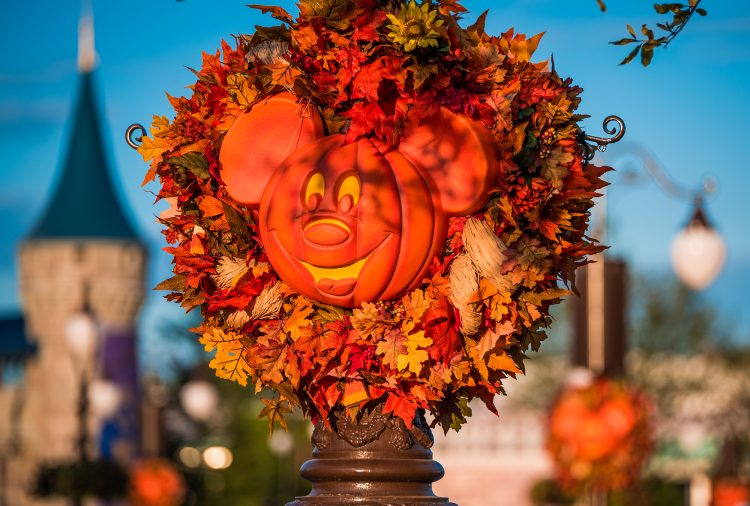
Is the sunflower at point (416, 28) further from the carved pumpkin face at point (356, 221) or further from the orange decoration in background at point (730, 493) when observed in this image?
the orange decoration in background at point (730, 493)

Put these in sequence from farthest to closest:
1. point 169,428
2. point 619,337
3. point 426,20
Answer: point 169,428 → point 619,337 → point 426,20

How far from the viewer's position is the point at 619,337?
13898 millimetres

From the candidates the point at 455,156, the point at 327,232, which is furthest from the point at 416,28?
the point at 327,232

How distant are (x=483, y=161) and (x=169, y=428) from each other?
58.2 meters

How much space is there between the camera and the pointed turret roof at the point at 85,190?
66562 millimetres

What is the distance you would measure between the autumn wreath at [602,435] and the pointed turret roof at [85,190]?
51832 millimetres

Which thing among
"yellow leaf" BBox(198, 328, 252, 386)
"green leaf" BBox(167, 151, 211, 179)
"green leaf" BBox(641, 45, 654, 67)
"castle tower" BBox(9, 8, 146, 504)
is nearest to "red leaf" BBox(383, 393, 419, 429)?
"yellow leaf" BBox(198, 328, 252, 386)

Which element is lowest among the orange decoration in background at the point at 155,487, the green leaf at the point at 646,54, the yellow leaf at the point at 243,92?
the orange decoration in background at the point at 155,487

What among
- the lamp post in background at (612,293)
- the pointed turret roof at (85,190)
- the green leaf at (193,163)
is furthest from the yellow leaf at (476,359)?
the pointed turret roof at (85,190)

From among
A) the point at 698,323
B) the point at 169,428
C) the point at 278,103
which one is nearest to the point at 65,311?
the point at 169,428

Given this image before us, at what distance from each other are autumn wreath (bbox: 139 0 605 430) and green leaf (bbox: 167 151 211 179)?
1cm

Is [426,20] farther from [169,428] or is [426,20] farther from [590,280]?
[169,428]

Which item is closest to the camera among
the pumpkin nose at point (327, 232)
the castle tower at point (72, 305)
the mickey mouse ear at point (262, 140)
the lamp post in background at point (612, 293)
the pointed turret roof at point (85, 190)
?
the pumpkin nose at point (327, 232)

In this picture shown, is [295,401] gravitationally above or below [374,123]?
below
